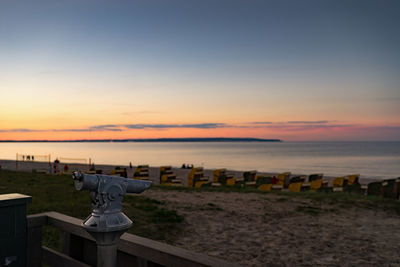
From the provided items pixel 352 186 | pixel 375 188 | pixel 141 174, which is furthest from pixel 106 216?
pixel 141 174

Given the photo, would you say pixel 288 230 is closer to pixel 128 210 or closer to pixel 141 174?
pixel 128 210

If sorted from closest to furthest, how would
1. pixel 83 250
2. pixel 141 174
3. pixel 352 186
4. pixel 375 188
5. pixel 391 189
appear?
pixel 83 250
pixel 391 189
pixel 375 188
pixel 352 186
pixel 141 174

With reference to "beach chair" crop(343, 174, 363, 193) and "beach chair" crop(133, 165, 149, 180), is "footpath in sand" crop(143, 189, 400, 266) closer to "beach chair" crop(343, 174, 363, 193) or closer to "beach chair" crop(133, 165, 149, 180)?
"beach chair" crop(343, 174, 363, 193)

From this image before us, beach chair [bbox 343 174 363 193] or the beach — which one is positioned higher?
the beach

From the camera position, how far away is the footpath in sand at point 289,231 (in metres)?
6.84

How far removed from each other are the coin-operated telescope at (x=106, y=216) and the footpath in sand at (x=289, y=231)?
15.8 ft

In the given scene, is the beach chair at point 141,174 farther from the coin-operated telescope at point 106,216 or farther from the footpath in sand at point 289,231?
the coin-operated telescope at point 106,216

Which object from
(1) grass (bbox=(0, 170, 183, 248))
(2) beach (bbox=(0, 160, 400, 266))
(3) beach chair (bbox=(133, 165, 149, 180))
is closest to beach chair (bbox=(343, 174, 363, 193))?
(2) beach (bbox=(0, 160, 400, 266))

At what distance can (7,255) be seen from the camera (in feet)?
10.1

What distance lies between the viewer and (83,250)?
3.40 meters

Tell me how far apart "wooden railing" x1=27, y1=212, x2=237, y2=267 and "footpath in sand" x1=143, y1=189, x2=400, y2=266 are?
3.91 meters

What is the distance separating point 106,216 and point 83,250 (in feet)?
5.14

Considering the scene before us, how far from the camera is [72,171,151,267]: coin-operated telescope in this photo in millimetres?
2076

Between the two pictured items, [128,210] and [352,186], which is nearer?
[128,210]
